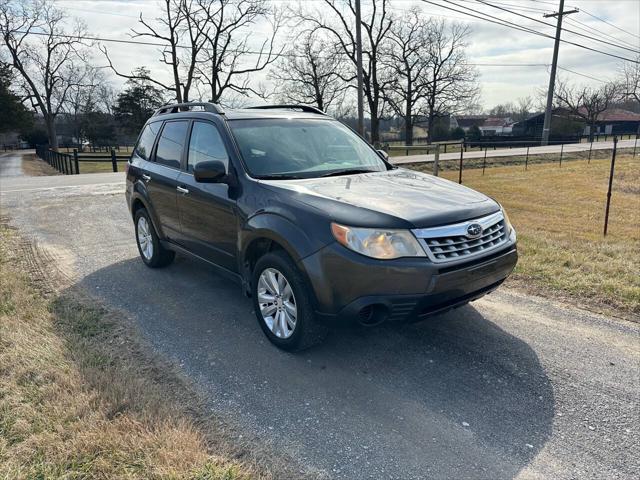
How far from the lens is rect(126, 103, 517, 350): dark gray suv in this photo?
2.93 m

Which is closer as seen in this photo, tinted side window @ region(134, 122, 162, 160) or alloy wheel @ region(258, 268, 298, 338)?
alloy wheel @ region(258, 268, 298, 338)

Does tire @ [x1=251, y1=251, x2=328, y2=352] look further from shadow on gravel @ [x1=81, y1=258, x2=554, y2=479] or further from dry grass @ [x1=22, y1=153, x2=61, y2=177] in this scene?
dry grass @ [x1=22, y1=153, x2=61, y2=177]

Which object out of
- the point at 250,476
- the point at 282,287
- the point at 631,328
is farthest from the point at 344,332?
the point at 631,328

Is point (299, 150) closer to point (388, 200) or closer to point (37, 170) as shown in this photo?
point (388, 200)

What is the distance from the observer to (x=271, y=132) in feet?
→ 13.8

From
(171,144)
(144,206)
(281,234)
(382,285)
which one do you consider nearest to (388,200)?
(382,285)

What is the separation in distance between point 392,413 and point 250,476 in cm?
97

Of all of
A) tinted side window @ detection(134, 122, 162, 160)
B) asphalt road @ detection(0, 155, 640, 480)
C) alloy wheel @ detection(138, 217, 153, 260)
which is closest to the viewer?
asphalt road @ detection(0, 155, 640, 480)

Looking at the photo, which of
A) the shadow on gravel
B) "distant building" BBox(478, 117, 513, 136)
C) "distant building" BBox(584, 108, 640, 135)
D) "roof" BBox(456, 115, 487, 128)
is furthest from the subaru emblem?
"roof" BBox(456, 115, 487, 128)

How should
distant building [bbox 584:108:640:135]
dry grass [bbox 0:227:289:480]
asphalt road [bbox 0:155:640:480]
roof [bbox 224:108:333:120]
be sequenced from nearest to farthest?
dry grass [bbox 0:227:289:480] → asphalt road [bbox 0:155:640:480] → roof [bbox 224:108:333:120] → distant building [bbox 584:108:640:135]

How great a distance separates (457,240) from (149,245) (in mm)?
3874

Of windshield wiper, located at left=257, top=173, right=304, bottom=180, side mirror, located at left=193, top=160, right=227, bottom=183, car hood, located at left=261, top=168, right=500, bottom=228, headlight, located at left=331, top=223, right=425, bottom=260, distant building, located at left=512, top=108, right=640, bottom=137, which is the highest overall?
distant building, located at left=512, top=108, right=640, bottom=137

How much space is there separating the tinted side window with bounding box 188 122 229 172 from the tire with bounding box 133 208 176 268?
1.31 m

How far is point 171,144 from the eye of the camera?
4891 millimetres
